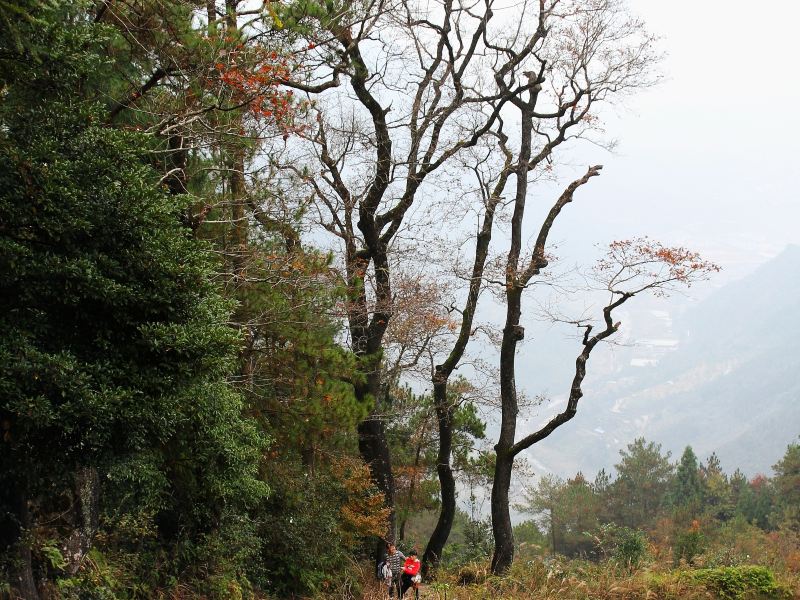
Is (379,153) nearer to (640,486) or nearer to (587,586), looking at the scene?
(587,586)

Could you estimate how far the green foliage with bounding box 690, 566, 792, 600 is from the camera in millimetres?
7324

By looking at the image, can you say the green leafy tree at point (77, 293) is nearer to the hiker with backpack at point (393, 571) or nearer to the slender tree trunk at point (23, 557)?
the slender tree trunk at point (23, 557)

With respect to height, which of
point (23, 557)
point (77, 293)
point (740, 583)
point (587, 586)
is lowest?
point (740, 583)

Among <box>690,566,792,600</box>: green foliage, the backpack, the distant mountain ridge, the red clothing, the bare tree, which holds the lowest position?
<box>690,566,792,600</box>: green foliage

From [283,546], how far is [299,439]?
58.8 inches

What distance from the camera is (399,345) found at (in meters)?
13.9

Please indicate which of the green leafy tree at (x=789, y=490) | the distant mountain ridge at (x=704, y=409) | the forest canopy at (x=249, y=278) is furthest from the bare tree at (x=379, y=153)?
the distant mountain ridge at (x=704, y=409)

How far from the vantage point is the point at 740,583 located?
738 cm

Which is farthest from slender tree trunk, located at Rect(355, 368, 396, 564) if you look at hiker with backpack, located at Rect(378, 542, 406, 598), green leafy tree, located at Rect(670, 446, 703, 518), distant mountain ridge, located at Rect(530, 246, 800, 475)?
distant mountain ridge, located at Rect(530, 246, 800, 475)

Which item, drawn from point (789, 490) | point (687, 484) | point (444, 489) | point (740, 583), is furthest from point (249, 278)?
point (687, 484)

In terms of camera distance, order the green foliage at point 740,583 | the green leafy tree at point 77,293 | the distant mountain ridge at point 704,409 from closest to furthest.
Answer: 1. the green leafy tree at point 77,293
2. the green foliage at point 740,583
3. the distant mountain ridge at point 704,409

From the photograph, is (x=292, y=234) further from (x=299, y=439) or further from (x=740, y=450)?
(x=740, y=450)

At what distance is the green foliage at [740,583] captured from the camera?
24.0ft

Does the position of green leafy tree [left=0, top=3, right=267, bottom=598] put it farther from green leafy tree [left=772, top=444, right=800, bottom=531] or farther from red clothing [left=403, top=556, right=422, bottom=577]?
green leafy tree [left=772, top=444, right=800, bottom=531]
